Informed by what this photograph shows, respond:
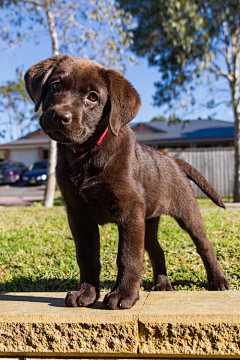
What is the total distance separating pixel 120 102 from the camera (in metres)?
2.51

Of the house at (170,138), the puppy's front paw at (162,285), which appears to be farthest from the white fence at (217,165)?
the puppy's front paw at (162,285)

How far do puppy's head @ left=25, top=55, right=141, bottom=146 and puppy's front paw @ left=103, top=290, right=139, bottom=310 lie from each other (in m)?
1.05

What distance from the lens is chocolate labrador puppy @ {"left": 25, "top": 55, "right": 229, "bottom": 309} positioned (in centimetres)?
236

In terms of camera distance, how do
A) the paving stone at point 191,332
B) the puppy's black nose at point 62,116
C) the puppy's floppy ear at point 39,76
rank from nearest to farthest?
1. the paving stone at point 191,332
2. the puppy's black nose at point 62,116
3. the puppy's floppy ear at point 39,76

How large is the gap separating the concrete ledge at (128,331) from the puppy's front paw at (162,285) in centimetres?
110

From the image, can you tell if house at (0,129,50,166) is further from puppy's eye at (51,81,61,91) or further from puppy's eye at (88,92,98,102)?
puppy's eye at (88,92,98,102)

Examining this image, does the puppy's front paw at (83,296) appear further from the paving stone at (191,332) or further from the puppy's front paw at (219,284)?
the puppy's front paw at (219,284)

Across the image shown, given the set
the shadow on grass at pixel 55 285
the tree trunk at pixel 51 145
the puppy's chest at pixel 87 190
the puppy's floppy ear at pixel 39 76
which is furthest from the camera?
the tree trunk at pixel 51 145

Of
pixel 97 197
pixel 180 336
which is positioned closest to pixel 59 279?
pixel 97 197

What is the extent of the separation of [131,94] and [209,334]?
5.44 feet

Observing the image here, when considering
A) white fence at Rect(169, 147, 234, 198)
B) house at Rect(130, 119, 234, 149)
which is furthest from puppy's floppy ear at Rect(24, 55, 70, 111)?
house at Rect(130, 119, 234, 149)

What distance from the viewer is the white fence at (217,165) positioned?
18375mm

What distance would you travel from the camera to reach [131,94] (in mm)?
2555

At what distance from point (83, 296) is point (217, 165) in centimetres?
1699
